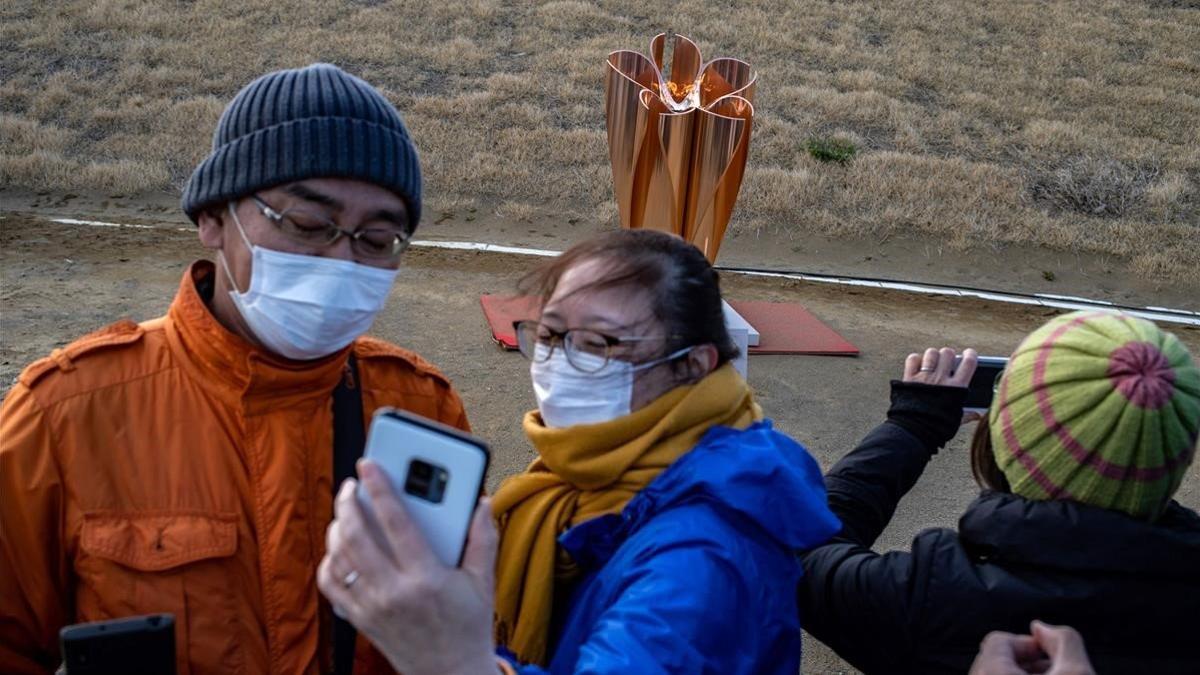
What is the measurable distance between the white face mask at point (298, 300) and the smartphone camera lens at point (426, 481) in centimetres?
86

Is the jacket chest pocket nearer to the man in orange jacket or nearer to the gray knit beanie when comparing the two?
the man in orange jacket

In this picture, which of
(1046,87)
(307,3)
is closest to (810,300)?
(1046,87)

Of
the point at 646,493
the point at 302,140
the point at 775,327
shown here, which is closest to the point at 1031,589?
the point at 646,493

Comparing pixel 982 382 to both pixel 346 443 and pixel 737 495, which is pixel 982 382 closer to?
pixel 737 495

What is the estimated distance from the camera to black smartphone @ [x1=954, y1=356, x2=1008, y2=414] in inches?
106

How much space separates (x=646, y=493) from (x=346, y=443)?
594mm

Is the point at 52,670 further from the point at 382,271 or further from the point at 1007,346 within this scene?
the point at 1007,346

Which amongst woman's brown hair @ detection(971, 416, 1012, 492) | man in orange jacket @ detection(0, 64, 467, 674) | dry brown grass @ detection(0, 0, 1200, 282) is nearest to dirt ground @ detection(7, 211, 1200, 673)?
dry brown grass @ detection(0, 0, 1200, 282)

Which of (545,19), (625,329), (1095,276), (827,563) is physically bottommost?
(1095,276)

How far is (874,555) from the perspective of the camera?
7.54 ft

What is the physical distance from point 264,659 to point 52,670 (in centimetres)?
39

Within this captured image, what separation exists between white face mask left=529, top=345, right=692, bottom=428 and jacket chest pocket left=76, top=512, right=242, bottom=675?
64cm

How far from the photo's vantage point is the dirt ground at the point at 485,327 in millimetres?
5891

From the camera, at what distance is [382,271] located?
7.22 ft
